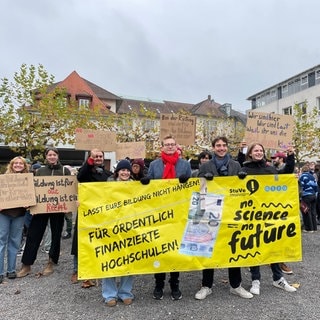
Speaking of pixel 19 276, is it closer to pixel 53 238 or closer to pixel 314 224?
pixel 53 238

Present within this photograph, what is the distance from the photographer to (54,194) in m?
5.33

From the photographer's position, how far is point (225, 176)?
4.45m

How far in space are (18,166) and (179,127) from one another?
3.28 m

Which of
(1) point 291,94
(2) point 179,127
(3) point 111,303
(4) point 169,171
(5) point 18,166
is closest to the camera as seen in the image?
(3) point 111,303

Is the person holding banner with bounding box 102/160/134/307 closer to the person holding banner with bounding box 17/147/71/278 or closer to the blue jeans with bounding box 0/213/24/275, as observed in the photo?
the person holding banner with bounding box 17/147/71/278

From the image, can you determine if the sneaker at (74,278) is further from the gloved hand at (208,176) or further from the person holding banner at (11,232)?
the gloved hand at (208,176)

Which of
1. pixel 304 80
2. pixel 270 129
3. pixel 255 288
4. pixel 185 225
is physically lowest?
pixel 255 288

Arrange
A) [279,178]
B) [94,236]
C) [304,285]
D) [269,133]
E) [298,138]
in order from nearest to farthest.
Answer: [94,236] < [279,178] < [304,285] < [269,133] < [298,138]

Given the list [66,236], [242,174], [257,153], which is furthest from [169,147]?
[66,236]

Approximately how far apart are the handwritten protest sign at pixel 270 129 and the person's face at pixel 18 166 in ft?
13.3

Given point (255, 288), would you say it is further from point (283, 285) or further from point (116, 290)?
point (116, 290)

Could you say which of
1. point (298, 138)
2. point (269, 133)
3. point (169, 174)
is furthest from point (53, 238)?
point (298, 138)

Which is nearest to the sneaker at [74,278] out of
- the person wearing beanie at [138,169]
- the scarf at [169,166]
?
the person wearing beanie at [138,169]

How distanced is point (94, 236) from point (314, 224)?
7601 mm
